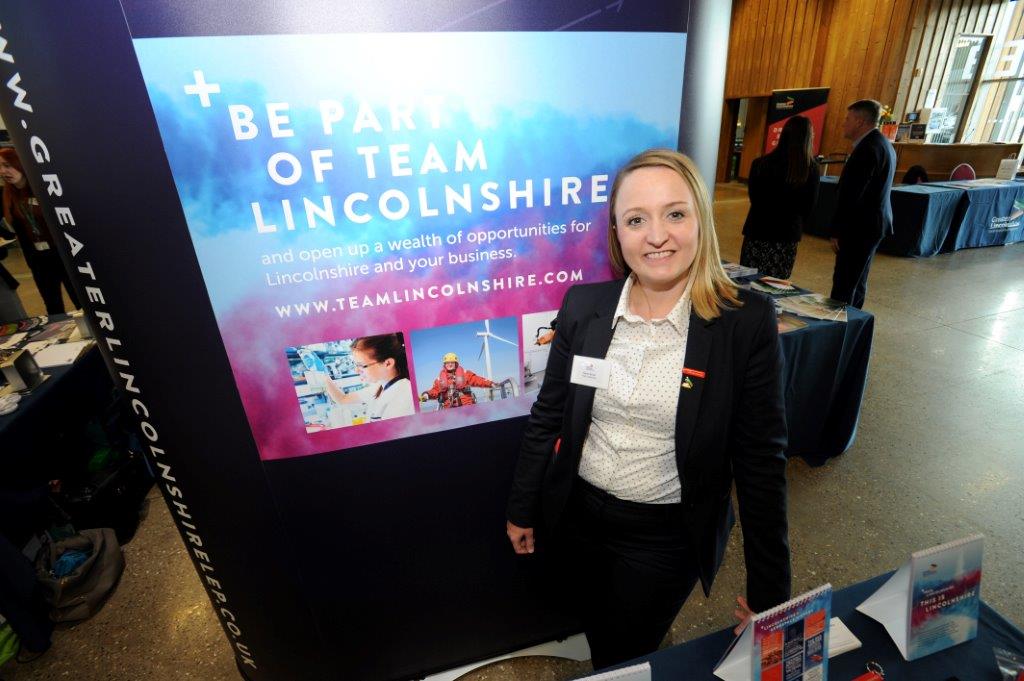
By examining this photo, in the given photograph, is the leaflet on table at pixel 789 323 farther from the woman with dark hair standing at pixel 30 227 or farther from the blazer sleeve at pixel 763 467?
the woman with dark hair standing at pixel 30 227

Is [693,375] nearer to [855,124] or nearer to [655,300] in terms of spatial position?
[655,300]

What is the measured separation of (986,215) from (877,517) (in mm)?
6410

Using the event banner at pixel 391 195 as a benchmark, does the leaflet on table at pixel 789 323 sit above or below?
below

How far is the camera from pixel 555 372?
1229mm

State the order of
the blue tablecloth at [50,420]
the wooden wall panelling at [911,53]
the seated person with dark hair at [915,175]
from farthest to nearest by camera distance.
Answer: the wooden wall panelling at [911,53], the seated person with dark hair at [915,175], the blue tablecloth at [50,420]

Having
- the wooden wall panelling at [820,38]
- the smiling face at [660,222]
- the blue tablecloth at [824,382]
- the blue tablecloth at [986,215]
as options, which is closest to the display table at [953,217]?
the blue tablecloth at [986,215]

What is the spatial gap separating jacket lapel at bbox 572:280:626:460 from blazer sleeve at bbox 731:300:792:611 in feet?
0.99

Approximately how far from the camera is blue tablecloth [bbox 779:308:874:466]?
2389 millimetres

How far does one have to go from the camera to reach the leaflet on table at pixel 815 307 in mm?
2453

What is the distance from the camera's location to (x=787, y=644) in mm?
890

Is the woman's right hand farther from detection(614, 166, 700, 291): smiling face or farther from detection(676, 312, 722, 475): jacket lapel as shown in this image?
detection(614, 166, 700, 291): smiling face

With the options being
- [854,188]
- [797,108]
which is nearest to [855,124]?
[854,188]

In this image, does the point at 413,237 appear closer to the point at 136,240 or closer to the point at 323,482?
the point at 136,240

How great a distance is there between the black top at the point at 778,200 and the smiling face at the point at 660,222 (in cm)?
287
